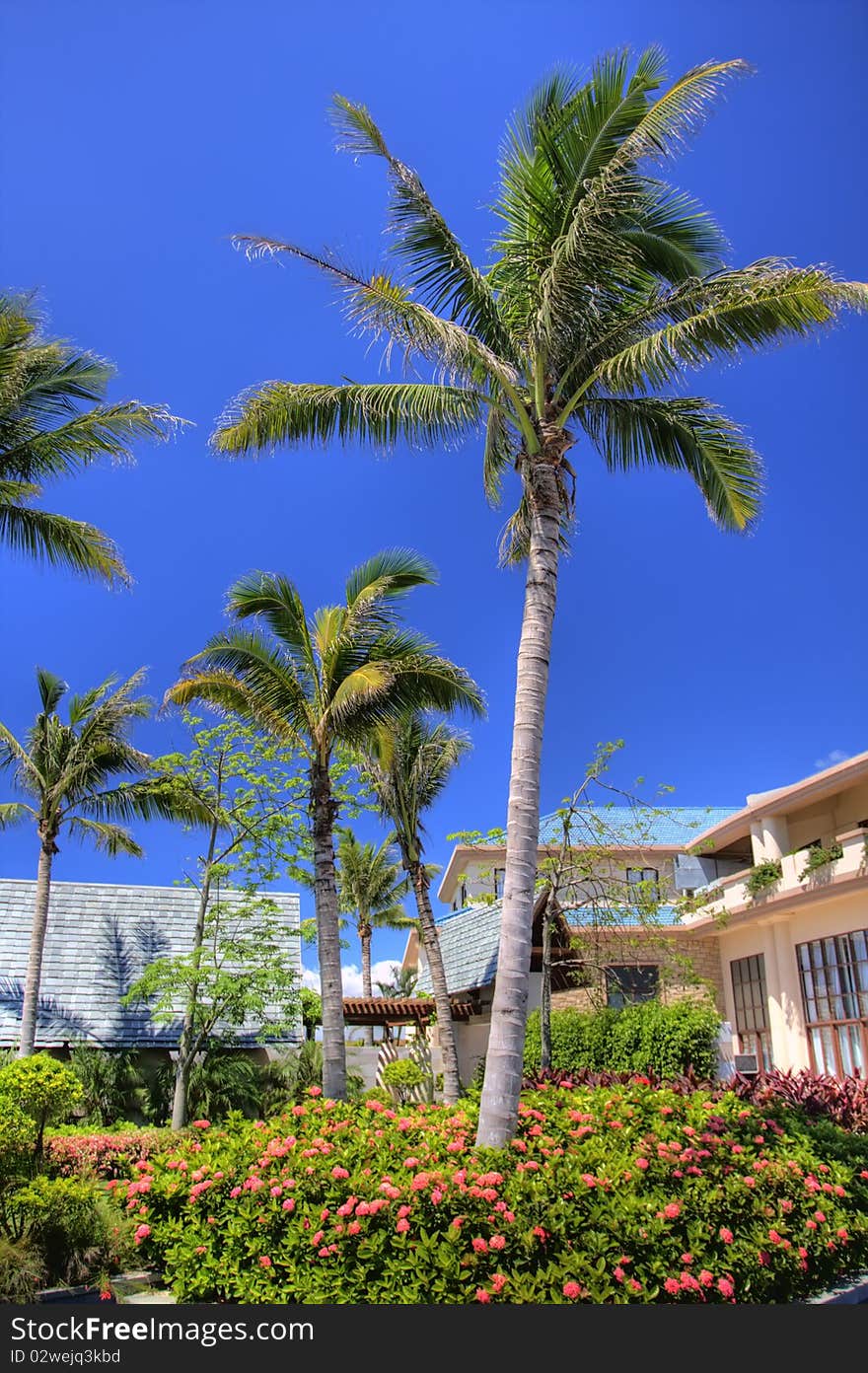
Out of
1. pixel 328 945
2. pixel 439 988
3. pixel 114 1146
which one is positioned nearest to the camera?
pixel 328 945

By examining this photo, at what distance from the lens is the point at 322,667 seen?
15.2m

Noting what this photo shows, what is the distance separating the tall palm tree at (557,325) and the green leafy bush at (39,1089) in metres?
3.68

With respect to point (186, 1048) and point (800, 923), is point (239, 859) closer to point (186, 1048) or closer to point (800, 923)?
point (186, 1048)

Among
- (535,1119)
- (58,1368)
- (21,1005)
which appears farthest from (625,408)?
(21,1005)

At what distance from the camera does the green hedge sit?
65.3 ft

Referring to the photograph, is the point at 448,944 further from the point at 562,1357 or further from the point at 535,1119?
the point at 562,1357

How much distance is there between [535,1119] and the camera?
8734 mm

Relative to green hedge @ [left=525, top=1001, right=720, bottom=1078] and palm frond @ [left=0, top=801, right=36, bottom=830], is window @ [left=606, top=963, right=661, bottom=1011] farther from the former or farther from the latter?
palm frond @ [left=0, top=801, right=36, bottom=830]

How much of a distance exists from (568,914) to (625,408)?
1566 centimetres

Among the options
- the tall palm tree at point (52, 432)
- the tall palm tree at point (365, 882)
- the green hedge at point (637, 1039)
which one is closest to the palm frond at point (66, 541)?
the tall palm tree at point (52, 432)

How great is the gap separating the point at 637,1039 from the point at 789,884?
14.6ft

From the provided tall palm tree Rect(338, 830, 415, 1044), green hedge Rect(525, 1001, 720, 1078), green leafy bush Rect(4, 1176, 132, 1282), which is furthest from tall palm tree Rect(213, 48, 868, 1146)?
tall palm tree Rect(338, 830, 415, 1044)

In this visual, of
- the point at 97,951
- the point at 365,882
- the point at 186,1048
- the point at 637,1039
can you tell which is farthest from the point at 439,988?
the point at 365,882

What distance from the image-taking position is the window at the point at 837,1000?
61.3 feet
